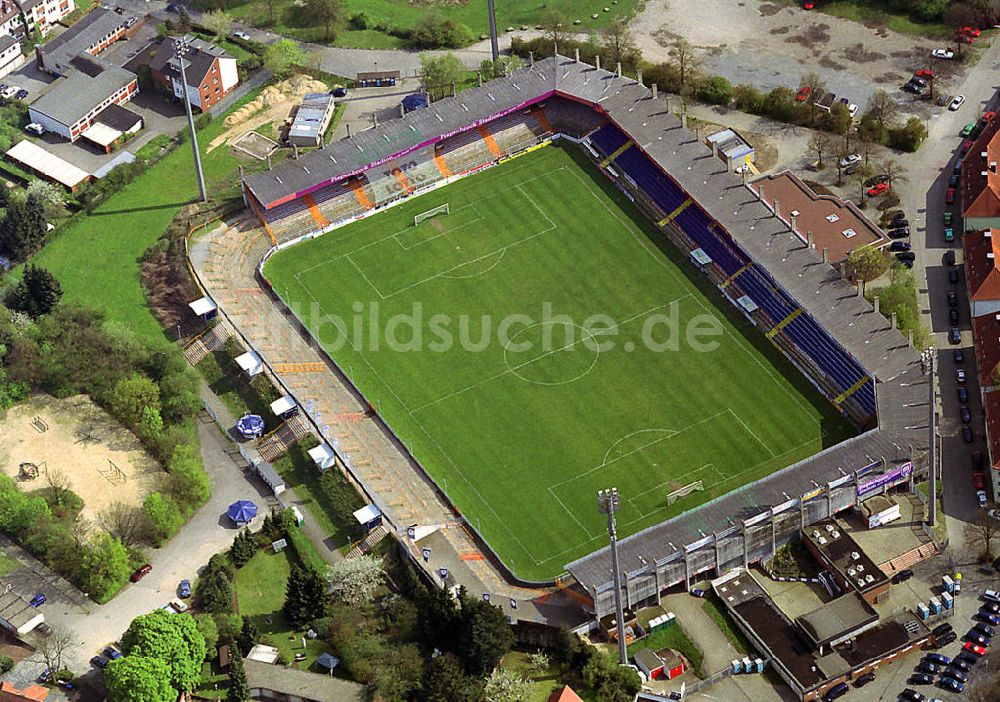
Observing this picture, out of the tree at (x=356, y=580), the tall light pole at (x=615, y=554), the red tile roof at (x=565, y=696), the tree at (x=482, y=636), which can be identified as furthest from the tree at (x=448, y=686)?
the tall light pole at (x=615, y=554)

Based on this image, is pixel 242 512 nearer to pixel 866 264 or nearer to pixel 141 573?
pixel 141 573

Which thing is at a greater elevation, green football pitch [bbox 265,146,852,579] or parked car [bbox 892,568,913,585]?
green football pitch [bbox 265,146,852,579]

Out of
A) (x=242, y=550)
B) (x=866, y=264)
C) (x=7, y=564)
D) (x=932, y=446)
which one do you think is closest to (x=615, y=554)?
(x=932, y=446)

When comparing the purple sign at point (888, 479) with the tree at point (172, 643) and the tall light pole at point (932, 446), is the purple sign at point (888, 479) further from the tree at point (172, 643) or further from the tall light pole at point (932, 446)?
the tree at point (172, 643)

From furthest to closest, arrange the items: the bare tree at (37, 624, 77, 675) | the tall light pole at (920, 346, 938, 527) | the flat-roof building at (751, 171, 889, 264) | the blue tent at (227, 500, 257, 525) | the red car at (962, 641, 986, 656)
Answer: the flat-roof building at (751, 171, 889, 264), the blue tent at (227, 500, 257, 525), the tall light pole at (920, 346, 938, 527), the bare tree at (37, 624, 77, 675), the red car at (962, 641, 986, 656)

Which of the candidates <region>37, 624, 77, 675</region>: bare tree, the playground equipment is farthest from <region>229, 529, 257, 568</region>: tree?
<region>37, 624, 77, 675</region>: bare tree

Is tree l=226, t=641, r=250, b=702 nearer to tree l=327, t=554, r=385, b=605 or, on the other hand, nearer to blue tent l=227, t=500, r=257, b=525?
tree l=327, t=554, r=385, b=605
